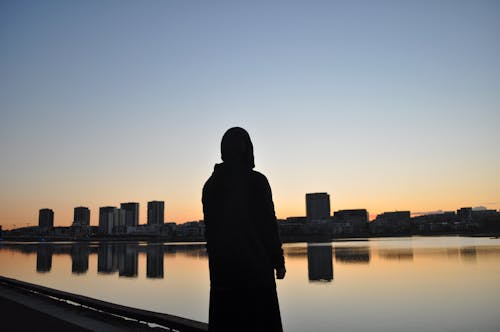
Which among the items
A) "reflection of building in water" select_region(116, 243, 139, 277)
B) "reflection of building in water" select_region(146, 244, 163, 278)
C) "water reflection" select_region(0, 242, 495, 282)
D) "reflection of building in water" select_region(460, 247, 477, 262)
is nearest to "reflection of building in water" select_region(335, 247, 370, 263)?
"water reflection" select_region(0, 242, 495, 282)

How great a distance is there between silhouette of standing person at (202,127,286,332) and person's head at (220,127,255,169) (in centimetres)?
8

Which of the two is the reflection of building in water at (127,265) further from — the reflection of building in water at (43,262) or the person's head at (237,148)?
the person's head at (237,148)

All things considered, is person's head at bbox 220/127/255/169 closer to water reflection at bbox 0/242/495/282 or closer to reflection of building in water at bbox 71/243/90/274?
water reflection at bbox 0/242/495/282

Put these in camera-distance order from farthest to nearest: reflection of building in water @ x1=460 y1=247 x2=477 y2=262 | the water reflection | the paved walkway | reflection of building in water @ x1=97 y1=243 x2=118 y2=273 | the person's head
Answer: reflection of building in water @ x1=460 y1=247 x2=477 y2=262 < reflection of building in water @ x1=97 y1=243 x2=118 y2=273 < the water reflection < the paved walkway < the person's head

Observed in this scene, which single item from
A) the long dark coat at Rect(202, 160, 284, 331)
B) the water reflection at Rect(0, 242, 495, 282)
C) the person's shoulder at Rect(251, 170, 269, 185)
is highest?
the person's shoulder at Rect(251, 170, 269, 185)

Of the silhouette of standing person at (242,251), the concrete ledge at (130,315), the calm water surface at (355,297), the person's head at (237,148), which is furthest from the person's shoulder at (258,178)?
the calm water surface at (355,297)

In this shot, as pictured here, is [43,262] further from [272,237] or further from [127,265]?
[272,237]

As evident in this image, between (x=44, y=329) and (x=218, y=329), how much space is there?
293 inches

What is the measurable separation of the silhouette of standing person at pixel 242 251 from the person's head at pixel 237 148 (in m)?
0.08

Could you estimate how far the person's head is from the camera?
12.5ft

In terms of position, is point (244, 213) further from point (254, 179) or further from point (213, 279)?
point (213, 279)

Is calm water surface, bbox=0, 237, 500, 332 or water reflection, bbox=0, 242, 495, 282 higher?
calm water surface, bbox=0, 237, 500, 332

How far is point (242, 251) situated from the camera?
3.44 m

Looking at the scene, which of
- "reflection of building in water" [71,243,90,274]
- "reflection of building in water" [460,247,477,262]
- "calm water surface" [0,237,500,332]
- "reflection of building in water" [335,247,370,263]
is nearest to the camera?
"calm water surface" [0,237,500,332]
